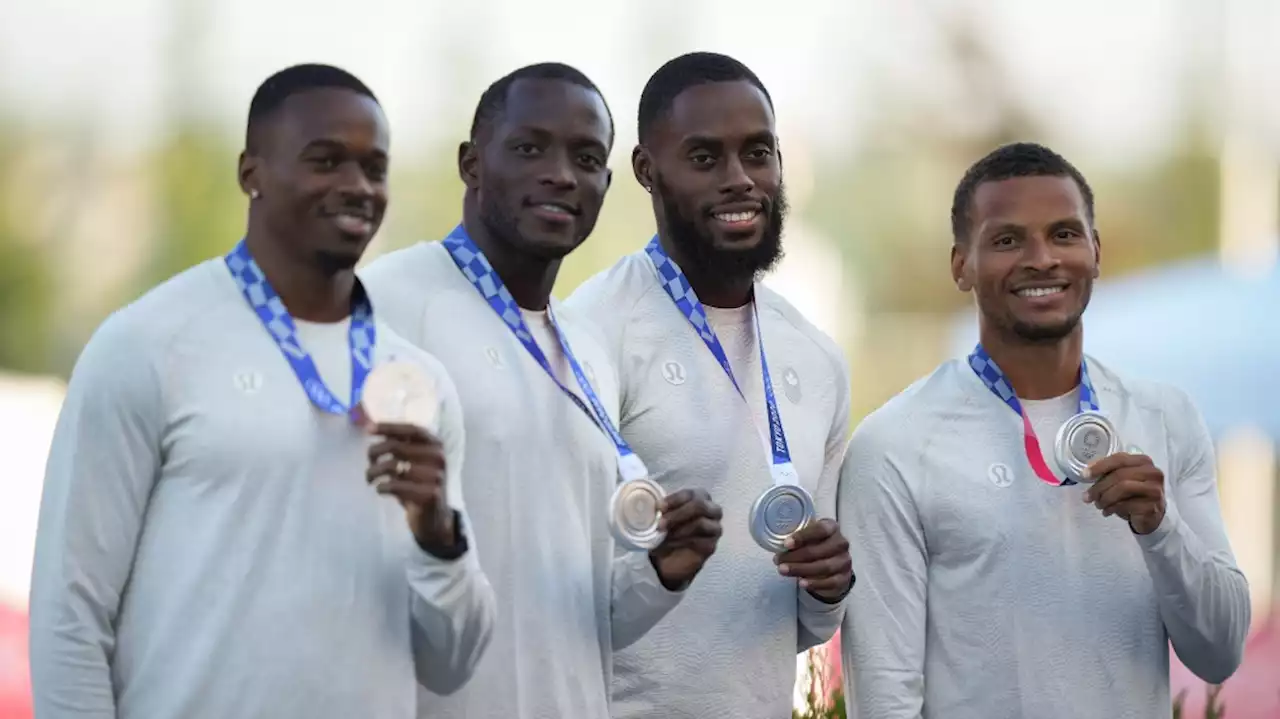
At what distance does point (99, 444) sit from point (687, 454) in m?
1.44

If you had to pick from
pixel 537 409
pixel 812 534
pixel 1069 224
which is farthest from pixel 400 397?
pixel 1069 224

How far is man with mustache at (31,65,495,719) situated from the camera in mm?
3002

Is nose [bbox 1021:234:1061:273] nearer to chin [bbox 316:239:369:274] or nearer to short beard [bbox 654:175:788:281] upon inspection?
short beard [bbox 654:175:788:281]

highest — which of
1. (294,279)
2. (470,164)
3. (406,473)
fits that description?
(470,164)

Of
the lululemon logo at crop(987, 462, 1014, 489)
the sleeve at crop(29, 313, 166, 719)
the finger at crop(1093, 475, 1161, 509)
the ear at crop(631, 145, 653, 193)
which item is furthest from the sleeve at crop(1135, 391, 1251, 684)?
the sleeve at crop(29, 313, 166, 719)

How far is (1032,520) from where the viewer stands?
→ 404cm

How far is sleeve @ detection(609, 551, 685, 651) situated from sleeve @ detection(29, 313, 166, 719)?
1.05 metres

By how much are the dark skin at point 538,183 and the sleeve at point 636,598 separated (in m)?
0.03

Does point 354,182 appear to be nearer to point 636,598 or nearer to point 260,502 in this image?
point 260,502

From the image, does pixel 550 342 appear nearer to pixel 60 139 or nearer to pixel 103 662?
pixel 103 662

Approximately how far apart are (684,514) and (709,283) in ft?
2.81

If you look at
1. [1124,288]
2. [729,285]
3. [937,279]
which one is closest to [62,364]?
A: [937,279]

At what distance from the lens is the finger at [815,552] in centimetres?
383

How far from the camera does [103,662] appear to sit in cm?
299
